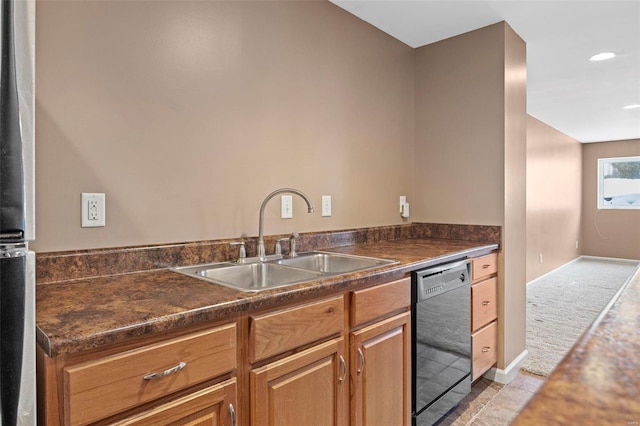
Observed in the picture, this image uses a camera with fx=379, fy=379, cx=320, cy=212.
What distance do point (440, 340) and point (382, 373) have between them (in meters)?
0.48

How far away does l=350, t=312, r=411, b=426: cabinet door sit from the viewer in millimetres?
1469

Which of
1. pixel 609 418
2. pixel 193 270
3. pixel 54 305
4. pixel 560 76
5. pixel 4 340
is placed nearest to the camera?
pixel 609 418

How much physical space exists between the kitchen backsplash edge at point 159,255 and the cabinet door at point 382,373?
688 millimetres

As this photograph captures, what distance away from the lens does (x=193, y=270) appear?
1.55 meters

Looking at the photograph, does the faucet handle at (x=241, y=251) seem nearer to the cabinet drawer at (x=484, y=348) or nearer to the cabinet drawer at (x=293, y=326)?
the cabinet drawer at (x=293, y=326)

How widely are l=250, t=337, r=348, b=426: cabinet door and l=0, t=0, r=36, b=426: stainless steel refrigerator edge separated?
560mm

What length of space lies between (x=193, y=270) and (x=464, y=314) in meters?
1.48

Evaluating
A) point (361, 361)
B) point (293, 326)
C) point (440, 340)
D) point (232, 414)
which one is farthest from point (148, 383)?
point (440, 340)

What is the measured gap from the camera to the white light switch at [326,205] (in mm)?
2254

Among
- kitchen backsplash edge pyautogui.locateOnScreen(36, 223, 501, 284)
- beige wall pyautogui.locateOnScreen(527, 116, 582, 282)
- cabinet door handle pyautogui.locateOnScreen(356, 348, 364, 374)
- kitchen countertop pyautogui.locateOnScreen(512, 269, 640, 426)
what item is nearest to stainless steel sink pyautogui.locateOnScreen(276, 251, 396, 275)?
kitchen backsplash edge pyautogui.locateOnScreen(36, 223, 501, 284)

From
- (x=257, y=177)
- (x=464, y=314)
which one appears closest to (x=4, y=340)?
(x=257, y=177)

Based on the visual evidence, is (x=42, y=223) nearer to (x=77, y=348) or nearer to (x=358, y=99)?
(x=77, y=348)

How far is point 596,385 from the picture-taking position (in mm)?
365

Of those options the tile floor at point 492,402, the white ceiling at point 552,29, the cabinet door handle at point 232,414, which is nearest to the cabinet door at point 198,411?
the cabinet door handle at point 232,414
